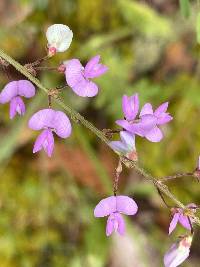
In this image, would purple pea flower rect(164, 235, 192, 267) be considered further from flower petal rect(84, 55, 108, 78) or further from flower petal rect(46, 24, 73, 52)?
flower petal rect(46, 24, 73, 52)

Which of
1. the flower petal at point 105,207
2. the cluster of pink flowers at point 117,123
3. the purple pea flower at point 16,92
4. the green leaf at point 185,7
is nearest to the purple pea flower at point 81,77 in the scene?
the cluster of pink flowers at point 117,123

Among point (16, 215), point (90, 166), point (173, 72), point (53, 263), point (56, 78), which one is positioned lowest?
point (53, 263)

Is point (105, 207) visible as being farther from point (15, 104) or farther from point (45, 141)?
point (15, 104)

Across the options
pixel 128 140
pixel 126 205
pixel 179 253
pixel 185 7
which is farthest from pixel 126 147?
pixel 185 7

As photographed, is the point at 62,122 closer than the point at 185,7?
Yes

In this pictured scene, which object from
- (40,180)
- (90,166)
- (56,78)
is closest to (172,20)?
(56,78)

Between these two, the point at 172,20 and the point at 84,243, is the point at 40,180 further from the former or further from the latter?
the point at 172,20

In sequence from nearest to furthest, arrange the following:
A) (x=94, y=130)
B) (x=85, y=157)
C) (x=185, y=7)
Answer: (x=94, y=130)
(x=185, y=7)
(x=85, y=157)
